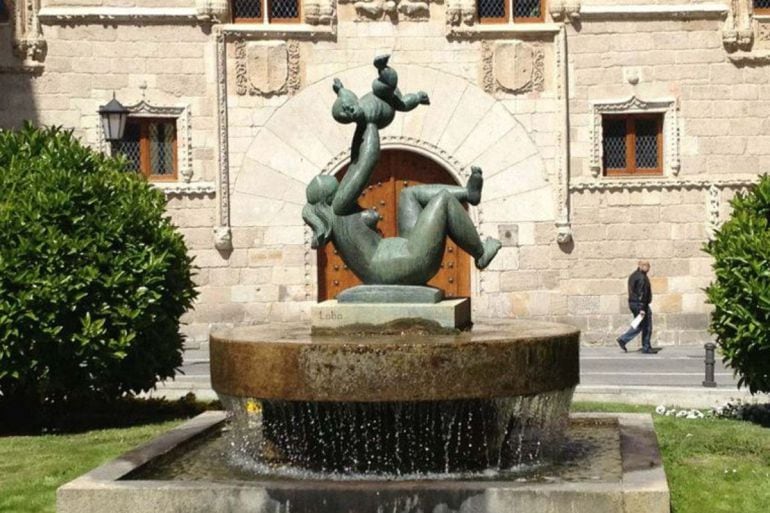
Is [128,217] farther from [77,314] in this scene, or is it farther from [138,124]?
[138,124]

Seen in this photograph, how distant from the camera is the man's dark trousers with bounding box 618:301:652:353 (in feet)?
69.7

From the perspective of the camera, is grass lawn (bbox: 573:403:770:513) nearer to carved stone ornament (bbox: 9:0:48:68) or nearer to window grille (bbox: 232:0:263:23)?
window grille (bbox: 232:0:263:23)

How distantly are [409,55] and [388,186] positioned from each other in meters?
2.05

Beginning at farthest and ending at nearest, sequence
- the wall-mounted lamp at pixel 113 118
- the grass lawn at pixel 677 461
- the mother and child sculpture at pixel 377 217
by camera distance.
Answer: the wall-mounted lamp at pixel 113 118, the mother and child sculpture at pixel 377 217, the grass lawn at pixel 677 461

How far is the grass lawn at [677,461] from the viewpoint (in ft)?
31.4

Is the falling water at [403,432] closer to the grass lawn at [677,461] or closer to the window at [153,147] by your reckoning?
the grass lawn at [677,461]

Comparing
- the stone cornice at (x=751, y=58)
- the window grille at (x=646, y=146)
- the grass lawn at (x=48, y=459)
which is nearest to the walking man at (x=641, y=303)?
the window grille at (x=646, y=146)

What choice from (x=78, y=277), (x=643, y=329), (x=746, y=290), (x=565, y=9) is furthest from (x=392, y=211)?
(x=746, y=290)

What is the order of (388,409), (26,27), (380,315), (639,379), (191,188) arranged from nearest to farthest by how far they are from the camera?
1. (388,409)
2. (380,315)
3. (639,379)
4. (26,27)
5. (191,188)

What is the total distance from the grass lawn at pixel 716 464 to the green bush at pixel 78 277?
4668 millimetres

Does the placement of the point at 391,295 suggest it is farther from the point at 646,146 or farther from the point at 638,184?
the point at 646,146

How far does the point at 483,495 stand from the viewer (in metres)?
7.90

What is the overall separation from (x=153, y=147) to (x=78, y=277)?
10.1 metres

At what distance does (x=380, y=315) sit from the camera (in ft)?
31.2
